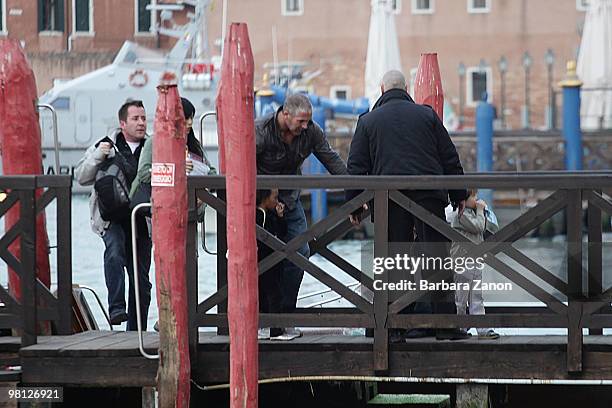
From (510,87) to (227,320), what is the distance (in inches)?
1623

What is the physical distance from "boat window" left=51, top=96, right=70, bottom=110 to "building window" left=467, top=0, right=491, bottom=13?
17.8 metres

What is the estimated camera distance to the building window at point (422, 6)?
49.2 meters

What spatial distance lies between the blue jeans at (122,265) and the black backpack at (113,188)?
110 millimetres

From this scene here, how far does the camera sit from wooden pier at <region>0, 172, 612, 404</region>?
7.64 m

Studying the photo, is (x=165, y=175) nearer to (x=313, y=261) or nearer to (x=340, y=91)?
(x=313, y=261)

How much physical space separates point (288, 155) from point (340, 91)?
39790 millimetres

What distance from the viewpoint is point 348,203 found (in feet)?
25.1

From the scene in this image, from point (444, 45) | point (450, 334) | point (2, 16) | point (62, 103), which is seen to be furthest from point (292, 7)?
point (450, 334)

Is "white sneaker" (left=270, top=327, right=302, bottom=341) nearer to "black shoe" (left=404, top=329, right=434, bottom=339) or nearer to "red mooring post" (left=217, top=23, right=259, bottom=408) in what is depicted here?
"red mooring post" (left=217, top=23, right=259, bottom=408)

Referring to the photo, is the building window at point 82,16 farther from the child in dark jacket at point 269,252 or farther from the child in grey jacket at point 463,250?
the child in grey jacket at point 463,250

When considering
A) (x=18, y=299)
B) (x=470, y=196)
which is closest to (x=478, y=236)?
(x=470, y=196)

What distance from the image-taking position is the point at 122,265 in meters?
8.88

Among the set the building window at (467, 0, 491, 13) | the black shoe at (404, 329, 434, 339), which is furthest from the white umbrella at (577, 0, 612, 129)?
the black shoe at (404, 329, 434, 339)

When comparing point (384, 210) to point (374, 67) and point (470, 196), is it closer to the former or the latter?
point (470, 196)
